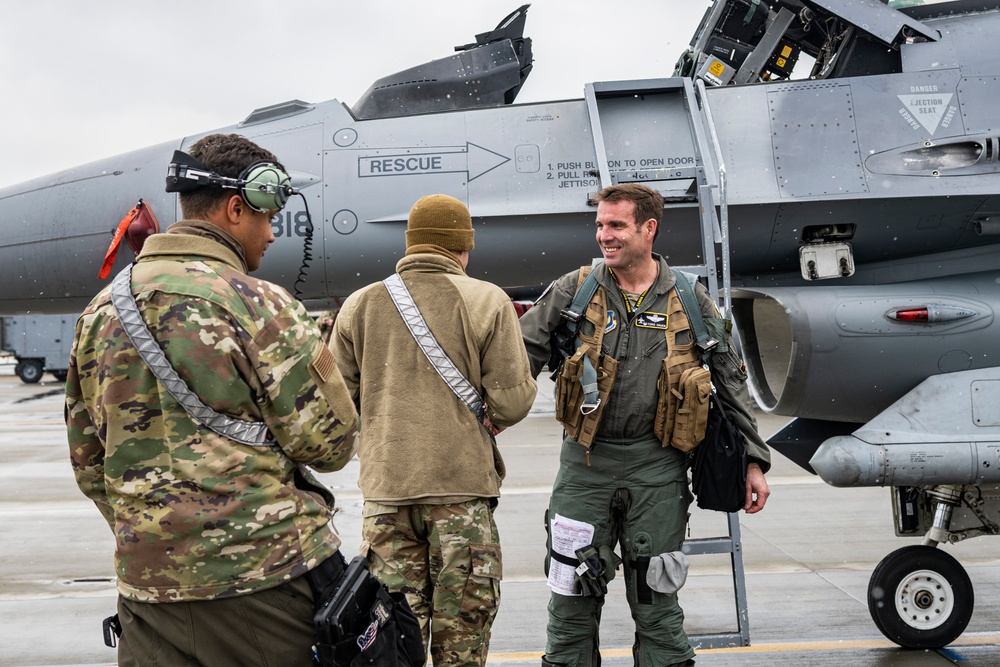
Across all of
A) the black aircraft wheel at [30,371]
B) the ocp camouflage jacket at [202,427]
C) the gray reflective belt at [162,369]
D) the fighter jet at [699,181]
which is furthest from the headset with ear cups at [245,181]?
the black aircraft wheel at [30,371]

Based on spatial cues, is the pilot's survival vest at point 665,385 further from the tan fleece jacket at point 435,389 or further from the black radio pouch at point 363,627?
the black radio pouch at point 363,627

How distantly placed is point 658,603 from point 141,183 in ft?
13.9

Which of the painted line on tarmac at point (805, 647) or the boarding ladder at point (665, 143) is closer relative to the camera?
the painted line on tarmac at point (805, 647)

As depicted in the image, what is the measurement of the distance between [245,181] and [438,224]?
1.17m

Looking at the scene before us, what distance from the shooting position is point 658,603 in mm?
3389

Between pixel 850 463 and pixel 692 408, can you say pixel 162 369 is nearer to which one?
pixel 692 408

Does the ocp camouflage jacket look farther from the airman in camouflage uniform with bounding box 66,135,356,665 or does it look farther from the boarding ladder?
the boarding ladder

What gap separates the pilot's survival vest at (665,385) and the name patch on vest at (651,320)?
0.11 ft

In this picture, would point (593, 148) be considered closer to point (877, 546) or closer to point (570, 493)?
point (570, 493)

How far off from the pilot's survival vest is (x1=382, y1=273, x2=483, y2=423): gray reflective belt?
17.7 inches

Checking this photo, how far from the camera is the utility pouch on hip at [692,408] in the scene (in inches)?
134

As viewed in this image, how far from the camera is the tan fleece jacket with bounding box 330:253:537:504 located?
3.08 metres

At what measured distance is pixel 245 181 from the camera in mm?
2178

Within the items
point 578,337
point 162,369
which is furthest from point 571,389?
point 162,369
